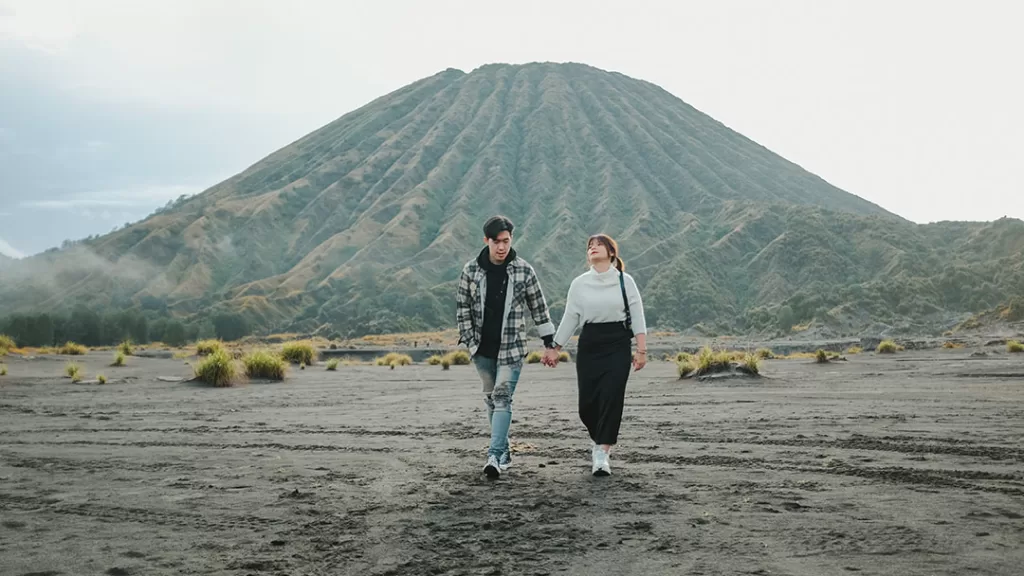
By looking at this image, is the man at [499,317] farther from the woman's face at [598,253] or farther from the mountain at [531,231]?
the mountain at [531,231]

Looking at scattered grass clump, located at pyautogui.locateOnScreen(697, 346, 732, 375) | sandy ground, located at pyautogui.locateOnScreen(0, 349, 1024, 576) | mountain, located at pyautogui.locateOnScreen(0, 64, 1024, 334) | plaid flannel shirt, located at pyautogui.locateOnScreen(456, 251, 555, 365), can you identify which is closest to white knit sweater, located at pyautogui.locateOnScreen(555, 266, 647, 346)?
plaid flannel shirt, located at pyautogui.locateOnScreen(456, 251, 555, 365)

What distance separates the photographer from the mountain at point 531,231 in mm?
70812

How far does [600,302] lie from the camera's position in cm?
673

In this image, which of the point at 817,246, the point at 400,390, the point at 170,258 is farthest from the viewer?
the point at 170,258

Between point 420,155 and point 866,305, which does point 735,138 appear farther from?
point 866,305

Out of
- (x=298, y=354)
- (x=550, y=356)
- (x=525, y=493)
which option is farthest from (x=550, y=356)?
(x=298, y=354)

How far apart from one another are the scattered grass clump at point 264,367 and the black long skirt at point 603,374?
49.5 ft

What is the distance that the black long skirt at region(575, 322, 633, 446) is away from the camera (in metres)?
6.56

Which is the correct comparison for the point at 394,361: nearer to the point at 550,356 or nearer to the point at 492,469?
the point at 550,356

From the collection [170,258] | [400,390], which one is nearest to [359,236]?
[170,258]

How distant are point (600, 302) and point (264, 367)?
1534 centimetres

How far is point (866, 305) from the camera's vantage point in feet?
197

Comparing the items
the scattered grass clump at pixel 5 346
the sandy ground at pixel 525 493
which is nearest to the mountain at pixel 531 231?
the scattered grass clump at pixel 5 346

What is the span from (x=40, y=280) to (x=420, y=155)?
5265cm
